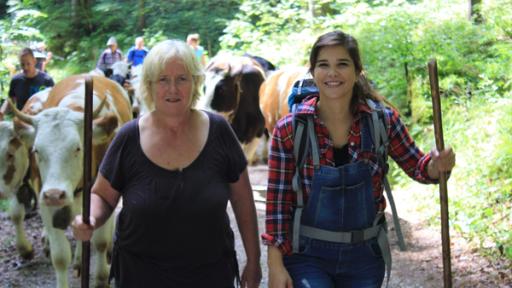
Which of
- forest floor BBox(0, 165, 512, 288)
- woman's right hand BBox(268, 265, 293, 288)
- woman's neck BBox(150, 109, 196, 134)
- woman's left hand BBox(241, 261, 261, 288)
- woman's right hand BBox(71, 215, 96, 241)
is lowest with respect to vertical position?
forest floor BBox(0, 165, 512, 288)

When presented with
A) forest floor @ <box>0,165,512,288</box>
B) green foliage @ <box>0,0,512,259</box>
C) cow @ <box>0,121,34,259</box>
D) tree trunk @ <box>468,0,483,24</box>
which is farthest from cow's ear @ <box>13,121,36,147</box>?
tree trunk @ <box>468,0,483,24</box>

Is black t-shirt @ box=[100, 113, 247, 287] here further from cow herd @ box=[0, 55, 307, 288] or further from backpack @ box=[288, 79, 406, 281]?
cow herd @ box=[0, 55, 307, 288]

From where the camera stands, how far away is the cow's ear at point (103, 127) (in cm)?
561

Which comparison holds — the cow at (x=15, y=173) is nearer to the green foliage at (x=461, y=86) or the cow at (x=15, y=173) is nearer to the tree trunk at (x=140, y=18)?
the green foliage at (x=461, y=86)

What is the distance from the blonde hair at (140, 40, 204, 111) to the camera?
2975mm

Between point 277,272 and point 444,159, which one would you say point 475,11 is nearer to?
point 444,159

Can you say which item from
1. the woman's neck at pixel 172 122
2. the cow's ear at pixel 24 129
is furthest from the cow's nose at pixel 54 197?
the woman's neck at pixel 172 122

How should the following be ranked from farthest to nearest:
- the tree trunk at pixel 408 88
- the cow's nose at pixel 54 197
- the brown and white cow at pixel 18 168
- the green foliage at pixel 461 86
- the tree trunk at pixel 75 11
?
the tree trunk at pixel 75 11 < the tree trunk at pixel 408 88 < the green foliage at pixel 461 86 < the brown and white cow at pixel 18 168 < the cow's nose at pixel 54 197

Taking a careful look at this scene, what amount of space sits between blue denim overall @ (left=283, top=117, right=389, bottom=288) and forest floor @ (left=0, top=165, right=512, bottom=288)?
323 cm

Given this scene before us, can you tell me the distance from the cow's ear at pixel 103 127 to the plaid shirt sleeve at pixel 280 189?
2963 millimetres

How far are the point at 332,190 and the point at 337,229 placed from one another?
0.20 metres

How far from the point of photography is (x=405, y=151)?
3.15m

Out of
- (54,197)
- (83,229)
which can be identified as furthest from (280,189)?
(54,197)

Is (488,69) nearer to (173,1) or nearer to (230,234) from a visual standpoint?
(230,234)
